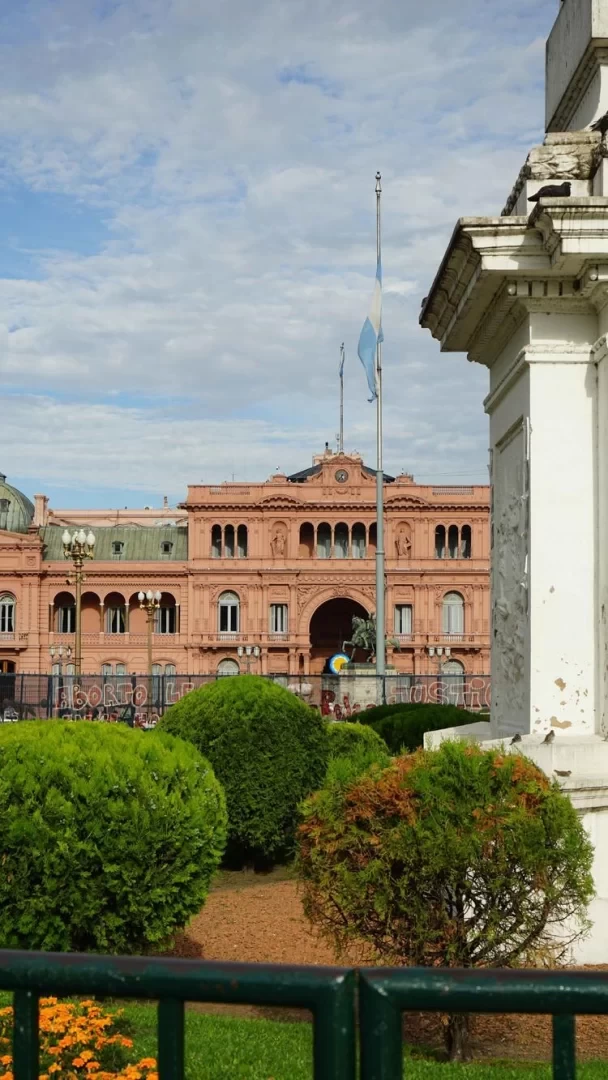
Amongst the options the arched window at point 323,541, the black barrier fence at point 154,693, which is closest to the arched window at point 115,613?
the arched window at point 323,541

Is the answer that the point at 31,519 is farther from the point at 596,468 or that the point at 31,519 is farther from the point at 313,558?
the point at 596,468

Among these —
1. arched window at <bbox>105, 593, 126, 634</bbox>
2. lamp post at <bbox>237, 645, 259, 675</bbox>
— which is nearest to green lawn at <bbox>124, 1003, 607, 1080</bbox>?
lamp post at <bbox>237, 645, 259, 675</bbox>

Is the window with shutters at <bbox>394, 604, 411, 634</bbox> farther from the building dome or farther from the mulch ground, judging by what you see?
the mulch ground

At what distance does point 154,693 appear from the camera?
29.0 m

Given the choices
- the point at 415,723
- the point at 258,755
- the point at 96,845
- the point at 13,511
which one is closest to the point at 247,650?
the point at 13,511

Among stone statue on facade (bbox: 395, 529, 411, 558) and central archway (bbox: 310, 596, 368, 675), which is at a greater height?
stone statue on facade (bbox: 395, 529, 411, 558)

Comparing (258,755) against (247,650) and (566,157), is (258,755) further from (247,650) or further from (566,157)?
(247,650)

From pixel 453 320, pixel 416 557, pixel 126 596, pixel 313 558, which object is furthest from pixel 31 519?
pixel 453 320

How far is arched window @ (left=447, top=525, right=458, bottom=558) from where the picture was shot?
5966 centimetres

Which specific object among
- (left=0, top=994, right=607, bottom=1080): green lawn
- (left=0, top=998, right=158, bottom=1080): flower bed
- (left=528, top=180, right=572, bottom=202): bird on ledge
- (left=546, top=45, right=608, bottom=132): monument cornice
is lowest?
(left=0, top=994, right=607, bottom=1080): green lawn

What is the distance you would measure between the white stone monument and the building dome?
61146mm

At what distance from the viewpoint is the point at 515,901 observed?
13.8 ft

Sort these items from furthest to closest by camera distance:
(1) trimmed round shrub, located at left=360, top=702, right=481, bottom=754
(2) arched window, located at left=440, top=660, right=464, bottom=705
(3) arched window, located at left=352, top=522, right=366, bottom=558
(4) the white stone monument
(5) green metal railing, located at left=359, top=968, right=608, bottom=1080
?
(3) arched window, located at left=352, top=522, right=366, bottom=558
(2) arched window, located at left=440, top=660, right=464, bottom=705
(1) trimmed round shrub, located at left=360, top=702, right=481, bottom=754
(4) the white stone monument
(5) green metal railing, located at left=359, top=968, right=608, bottom=1080

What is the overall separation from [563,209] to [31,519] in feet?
207
